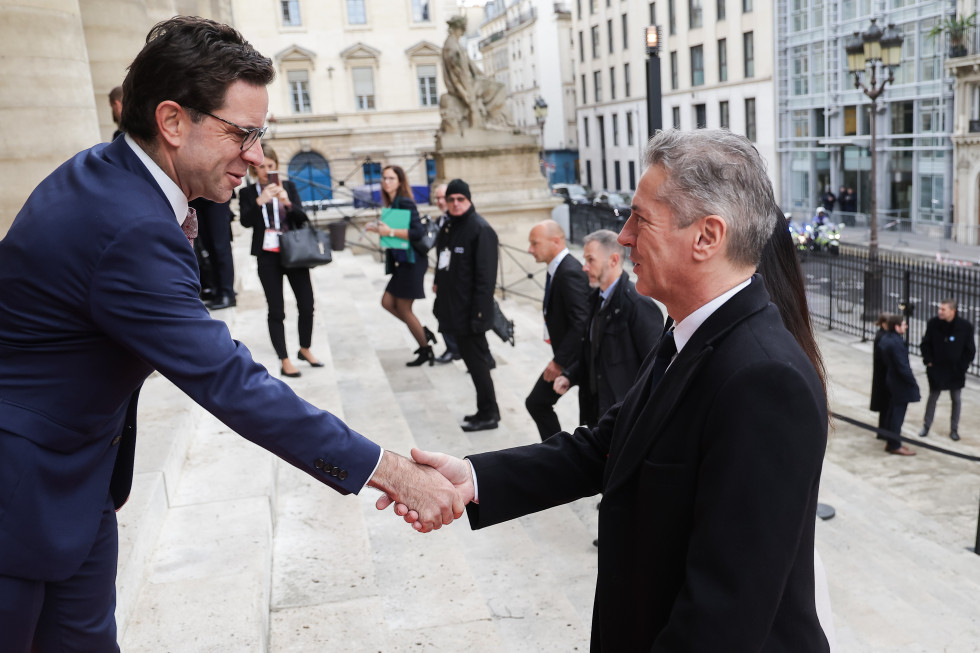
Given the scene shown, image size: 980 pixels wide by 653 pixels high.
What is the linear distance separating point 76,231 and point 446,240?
598cm

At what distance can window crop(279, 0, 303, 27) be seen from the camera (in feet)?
154

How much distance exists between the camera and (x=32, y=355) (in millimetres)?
1985

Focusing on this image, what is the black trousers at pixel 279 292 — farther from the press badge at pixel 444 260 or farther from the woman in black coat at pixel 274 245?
the press badge at pixel 444 260

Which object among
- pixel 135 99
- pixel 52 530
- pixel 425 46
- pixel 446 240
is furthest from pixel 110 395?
pixel 425 46

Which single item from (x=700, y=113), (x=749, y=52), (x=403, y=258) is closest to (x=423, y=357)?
(x=403, y=258)

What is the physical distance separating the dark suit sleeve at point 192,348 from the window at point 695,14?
4700 centimetres

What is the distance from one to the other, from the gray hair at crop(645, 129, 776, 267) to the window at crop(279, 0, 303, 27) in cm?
4881

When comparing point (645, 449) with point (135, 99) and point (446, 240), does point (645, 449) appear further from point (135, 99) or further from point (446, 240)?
point (446, 240)

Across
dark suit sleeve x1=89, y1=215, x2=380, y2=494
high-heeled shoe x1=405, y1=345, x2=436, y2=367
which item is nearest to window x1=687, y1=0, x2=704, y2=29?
high-heeled shoe x1=405, y1=345, x2=436, y2=367

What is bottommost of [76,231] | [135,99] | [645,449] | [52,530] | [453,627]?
[453,627]

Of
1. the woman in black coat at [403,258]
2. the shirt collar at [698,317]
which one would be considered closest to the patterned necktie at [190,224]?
the shirt collar at [698,317]

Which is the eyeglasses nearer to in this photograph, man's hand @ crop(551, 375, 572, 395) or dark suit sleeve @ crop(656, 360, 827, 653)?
dark suit sleeve @ crop(656, 360, 827, 653)

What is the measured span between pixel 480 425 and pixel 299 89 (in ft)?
141

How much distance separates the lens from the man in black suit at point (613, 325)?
5285 millimetres
